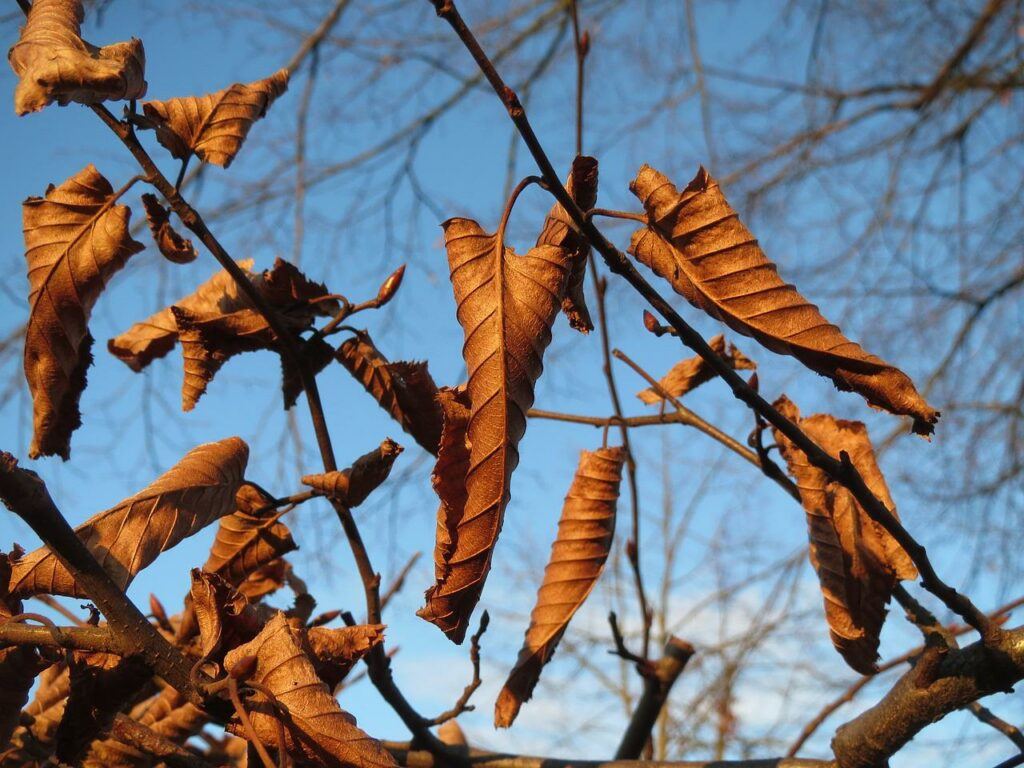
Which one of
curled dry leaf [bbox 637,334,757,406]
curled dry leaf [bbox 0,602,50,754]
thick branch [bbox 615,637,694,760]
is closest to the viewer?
curled dry leaf [bbox 0,602,50,754]

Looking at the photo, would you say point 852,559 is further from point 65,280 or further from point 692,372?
point 65,280

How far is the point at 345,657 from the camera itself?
0.69 metres

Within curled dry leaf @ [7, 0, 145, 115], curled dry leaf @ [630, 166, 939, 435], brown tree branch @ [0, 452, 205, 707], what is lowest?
brown tree branch @ [0, 452, 205, 707]

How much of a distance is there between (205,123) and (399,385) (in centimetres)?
28

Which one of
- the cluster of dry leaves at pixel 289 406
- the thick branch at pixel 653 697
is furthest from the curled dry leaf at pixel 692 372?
the thick branch at pixel 653 697

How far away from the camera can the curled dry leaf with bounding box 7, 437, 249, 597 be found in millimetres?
650

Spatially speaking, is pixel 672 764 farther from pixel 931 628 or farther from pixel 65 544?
pixel 65 544

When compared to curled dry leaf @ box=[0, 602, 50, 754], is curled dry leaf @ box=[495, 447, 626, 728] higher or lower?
higher

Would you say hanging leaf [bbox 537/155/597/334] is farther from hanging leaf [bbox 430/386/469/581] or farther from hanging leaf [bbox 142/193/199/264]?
hanging leaf [bbox 142/193/199/264]

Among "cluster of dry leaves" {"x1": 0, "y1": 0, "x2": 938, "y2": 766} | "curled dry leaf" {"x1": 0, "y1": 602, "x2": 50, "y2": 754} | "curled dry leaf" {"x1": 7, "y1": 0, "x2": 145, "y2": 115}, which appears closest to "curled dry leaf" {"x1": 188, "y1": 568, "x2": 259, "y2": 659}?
"cluster of dry leaves" {"x1": 0, "y1": 0, "x2": 938, "y2": 766}

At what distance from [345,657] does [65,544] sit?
8.3 inches

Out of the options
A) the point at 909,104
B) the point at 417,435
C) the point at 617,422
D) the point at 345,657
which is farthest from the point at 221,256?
the point at 909,104

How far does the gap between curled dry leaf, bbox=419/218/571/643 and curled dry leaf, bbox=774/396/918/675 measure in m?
0.32

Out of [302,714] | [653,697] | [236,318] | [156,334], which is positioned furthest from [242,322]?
[653,697]
